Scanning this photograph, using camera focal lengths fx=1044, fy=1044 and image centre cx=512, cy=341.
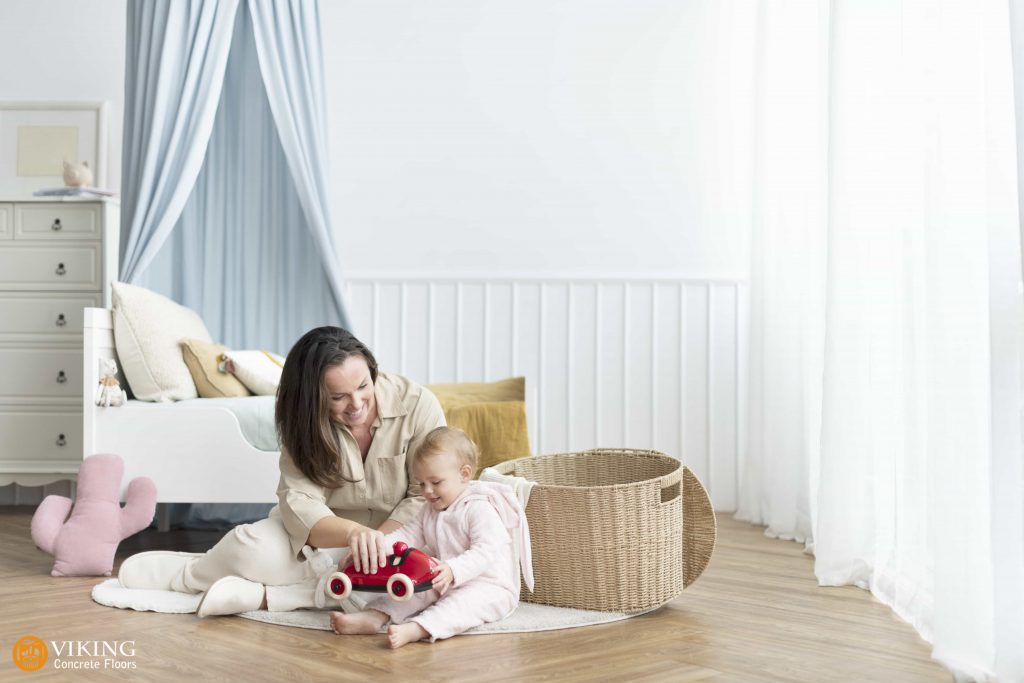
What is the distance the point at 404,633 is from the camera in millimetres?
1969

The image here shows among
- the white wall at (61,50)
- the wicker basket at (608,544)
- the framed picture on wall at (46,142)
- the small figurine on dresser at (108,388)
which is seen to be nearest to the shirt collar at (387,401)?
the wicker basket at (608,544)

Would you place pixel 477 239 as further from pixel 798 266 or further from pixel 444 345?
pixel 798 266

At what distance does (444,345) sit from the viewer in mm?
3939

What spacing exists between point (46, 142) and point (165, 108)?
0.87m

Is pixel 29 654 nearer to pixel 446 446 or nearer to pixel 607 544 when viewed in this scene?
pixel 446 446

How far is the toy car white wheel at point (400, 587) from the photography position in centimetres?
198

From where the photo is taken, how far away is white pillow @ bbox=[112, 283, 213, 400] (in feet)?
9.68

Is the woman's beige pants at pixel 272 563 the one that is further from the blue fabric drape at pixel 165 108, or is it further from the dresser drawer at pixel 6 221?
the dresser drawer at pixel 6 221

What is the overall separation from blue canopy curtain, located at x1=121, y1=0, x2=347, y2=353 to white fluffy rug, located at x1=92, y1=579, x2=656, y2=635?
1.24 m

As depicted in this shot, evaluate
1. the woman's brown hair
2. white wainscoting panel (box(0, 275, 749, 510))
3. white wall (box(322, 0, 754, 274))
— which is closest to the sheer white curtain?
white wainscoting panel (box(0, 275, 749, 510))

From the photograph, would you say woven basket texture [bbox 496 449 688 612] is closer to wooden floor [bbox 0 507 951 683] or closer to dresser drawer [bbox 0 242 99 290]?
wooden floor [bbox 0 507 951 683]

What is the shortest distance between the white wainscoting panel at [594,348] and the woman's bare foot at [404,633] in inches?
74.0

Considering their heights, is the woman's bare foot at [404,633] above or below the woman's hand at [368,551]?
below

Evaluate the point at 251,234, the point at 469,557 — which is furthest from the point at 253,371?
the point at 469,557
